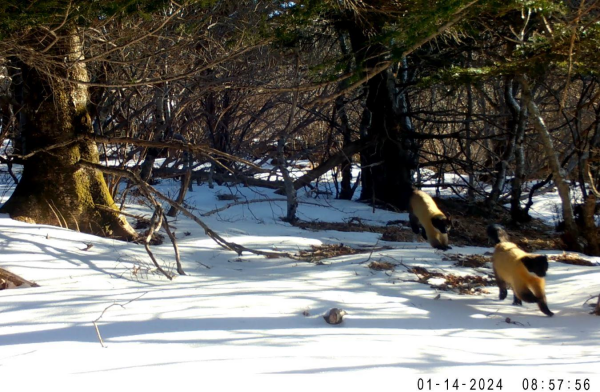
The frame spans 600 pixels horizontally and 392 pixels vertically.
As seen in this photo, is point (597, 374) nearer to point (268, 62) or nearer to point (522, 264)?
point (522, 264)

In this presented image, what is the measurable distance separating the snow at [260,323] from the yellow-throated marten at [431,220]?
10.1 inches

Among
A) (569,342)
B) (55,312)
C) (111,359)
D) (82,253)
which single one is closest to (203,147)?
(82,253)

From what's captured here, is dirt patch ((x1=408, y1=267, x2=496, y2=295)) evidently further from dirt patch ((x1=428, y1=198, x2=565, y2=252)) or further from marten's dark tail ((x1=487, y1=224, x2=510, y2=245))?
dirt patch ((x1=428, y1=198, x2=565, y2=252))

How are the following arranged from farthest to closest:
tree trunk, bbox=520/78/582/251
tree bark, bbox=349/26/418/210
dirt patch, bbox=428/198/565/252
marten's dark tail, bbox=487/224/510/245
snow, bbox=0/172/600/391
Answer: tree bark, bbox=349/26/418/210
dirt patch, bbox=428/198/565/252
tree trunk, bbox=520/78/582/251
marten's dark tail, bbox=487/224/510/245
snow, bbox=0/172/600/391

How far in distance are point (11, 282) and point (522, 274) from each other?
170 inches

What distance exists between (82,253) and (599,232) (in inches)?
301

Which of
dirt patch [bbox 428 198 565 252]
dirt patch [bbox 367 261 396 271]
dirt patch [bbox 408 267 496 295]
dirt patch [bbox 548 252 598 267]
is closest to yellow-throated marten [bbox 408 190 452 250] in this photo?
dirt patch [bbox 408 267 496 295]

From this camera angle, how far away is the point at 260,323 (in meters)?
4.13

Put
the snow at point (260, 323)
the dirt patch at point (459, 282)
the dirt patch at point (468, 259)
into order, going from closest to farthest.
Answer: the snow at point (260, 323) → the dirt patch at point (459, 282) → the dirt patch at point (468, 259)

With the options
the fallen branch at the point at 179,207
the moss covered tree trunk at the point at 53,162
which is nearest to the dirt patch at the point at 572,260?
the fallen branch at the point at 179,207

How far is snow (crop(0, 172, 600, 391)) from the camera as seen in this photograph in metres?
3.16

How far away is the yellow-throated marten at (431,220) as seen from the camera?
6809mm

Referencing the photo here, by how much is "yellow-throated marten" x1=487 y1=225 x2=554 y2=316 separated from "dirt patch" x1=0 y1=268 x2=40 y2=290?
13.4 feet

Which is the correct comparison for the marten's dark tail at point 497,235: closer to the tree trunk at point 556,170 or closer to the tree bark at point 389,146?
the tree trunk at point 556,170
